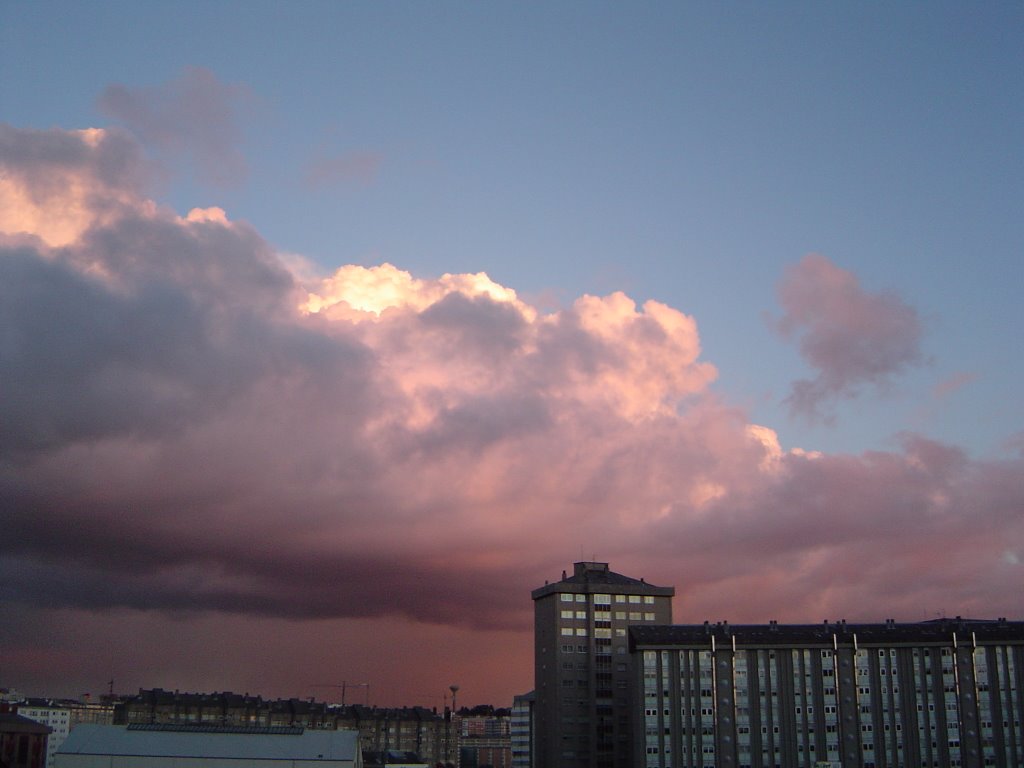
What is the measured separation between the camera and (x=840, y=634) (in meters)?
158

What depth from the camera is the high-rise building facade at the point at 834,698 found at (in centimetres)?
15225

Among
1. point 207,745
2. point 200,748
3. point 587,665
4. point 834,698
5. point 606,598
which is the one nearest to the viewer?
point 834,698

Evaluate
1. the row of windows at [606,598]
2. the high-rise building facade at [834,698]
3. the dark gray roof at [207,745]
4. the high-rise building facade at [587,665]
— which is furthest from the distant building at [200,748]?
the high-rise building facade at [834,698]

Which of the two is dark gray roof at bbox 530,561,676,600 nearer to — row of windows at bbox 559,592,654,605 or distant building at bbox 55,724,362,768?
row of windows at bbox 559,592,654,605

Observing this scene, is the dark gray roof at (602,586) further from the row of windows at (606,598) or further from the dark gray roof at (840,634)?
the dark gray roof at (840,634)

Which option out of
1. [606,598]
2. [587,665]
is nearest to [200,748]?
[587,665]

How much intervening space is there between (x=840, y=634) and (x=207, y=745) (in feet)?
331

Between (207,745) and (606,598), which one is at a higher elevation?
(606,598)

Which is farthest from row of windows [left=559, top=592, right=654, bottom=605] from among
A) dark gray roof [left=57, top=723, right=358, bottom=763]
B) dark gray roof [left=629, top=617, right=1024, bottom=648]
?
dark gray roof [left=57, top=723, right=358, bottom=763]

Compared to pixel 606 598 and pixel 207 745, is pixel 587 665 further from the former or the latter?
pixel 207 745

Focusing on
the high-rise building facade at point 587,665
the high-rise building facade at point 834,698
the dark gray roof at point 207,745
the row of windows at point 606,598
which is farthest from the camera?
the row of windows at point 606,598

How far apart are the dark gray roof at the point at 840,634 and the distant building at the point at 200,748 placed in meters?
51.6

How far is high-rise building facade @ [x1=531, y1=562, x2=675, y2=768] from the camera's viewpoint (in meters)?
182

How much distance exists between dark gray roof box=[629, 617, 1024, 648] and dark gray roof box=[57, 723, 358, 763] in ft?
169
